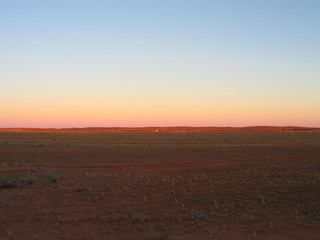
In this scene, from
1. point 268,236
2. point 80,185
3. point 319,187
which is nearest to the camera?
point 268,236

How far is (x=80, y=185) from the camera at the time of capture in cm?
1594

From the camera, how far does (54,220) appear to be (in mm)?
10594

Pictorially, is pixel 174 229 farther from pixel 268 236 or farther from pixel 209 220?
pixel 268 236

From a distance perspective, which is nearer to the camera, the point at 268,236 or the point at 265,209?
the point at 268,236

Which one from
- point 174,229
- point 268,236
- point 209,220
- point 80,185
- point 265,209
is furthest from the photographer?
point 80,185

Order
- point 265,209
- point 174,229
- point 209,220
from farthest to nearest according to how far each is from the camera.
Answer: point 265,209, point 209,220, point 174,229

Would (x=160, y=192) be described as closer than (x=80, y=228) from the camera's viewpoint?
No

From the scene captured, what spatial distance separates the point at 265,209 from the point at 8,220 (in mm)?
7911

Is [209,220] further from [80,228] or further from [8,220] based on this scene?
[8,220]

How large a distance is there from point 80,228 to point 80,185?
626 centimetres

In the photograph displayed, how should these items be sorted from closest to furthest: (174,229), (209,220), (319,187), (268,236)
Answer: (268,236) → (174,229) → (209,220) → (319,187)

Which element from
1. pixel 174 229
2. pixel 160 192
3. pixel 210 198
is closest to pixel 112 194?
pixel 160 192

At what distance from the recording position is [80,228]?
32.2 feet

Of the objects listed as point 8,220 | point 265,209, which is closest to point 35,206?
point 8,220
